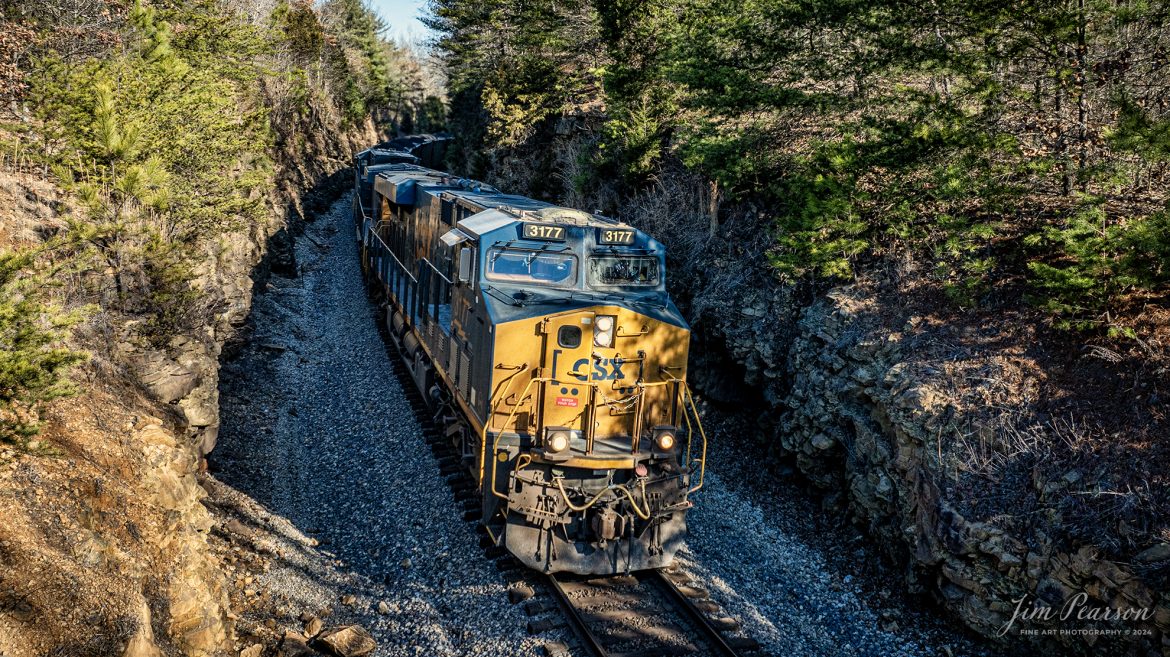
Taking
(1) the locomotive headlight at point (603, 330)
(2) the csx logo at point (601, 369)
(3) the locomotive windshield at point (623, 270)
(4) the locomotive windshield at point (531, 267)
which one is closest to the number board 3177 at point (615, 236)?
(3) the locomotive windshield at point (623, 270)

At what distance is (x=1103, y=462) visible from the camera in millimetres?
7578

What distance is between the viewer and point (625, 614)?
8086mm

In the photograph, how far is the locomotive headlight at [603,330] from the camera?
8438 mm

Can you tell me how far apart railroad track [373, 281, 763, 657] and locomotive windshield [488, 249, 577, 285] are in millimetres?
3379

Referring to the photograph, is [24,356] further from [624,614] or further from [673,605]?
[673,605]

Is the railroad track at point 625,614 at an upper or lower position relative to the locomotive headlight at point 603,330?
lower

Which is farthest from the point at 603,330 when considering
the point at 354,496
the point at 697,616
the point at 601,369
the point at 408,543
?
the point at 354,496

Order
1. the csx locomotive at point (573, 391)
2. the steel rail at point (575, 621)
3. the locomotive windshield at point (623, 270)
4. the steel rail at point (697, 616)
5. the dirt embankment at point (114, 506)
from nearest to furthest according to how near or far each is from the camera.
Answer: the dirt embankment at point (114, 506) < the steel rail at point (575, 621) < the steel rail at point (697, 616) < the csx locomotive at point (573, 391) < the locomotive windshield at point (623, 270)

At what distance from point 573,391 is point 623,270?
1.95m

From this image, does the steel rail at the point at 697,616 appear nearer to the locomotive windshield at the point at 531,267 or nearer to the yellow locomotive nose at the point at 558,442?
the yellow locomotive nose at the point at 558,442

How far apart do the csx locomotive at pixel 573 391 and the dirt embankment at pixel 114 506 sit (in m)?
3.22

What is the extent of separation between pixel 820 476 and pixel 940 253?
3.73m

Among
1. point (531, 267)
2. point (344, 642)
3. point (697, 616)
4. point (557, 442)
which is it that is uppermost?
point (531, 267)

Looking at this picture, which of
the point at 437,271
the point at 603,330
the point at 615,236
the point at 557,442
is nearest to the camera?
the point at 557,442
